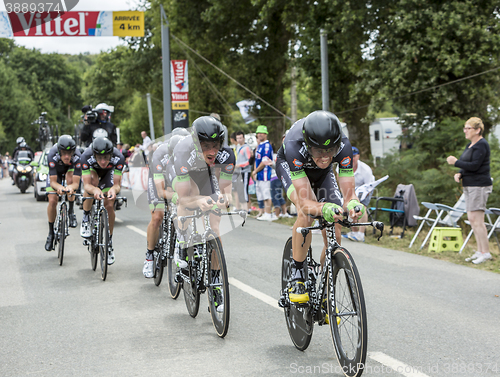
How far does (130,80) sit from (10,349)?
34543 millimetres

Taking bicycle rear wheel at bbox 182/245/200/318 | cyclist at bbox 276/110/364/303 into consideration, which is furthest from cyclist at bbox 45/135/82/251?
cyclist at bbox 276/110/364/303

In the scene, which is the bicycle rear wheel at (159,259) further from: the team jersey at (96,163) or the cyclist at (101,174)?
the team jersey at (96,163)

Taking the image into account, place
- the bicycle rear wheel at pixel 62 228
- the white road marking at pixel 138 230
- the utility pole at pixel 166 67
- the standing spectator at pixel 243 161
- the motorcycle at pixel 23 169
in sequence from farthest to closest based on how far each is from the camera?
the motorcycle at pixel 23 169, the utility pole at pixel 166 67, the standing spectator at pixel 243 161, the white road marking at pixel 138 230, the bicycle rear wheel at pixel 62 228

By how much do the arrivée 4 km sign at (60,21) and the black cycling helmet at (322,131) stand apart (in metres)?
18.2

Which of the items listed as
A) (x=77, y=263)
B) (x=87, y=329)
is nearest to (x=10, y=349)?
(x=87, y=329)

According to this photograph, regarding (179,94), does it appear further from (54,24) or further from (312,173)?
(312,173)

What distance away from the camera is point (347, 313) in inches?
153

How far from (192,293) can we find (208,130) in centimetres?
177

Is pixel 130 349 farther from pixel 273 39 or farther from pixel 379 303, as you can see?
pixel 273 39

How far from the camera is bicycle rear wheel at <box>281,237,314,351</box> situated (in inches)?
177

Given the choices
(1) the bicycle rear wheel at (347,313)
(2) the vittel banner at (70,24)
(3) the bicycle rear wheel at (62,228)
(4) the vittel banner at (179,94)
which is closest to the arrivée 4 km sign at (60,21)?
(2) the vittel banner at (70,24)

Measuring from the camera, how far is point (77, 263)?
903 cm

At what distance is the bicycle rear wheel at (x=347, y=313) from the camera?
3.69 m

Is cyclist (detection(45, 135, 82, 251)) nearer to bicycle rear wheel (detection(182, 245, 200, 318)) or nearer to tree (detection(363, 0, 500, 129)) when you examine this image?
bicycle rear wheel (detection(182, 245, 200, 318))
